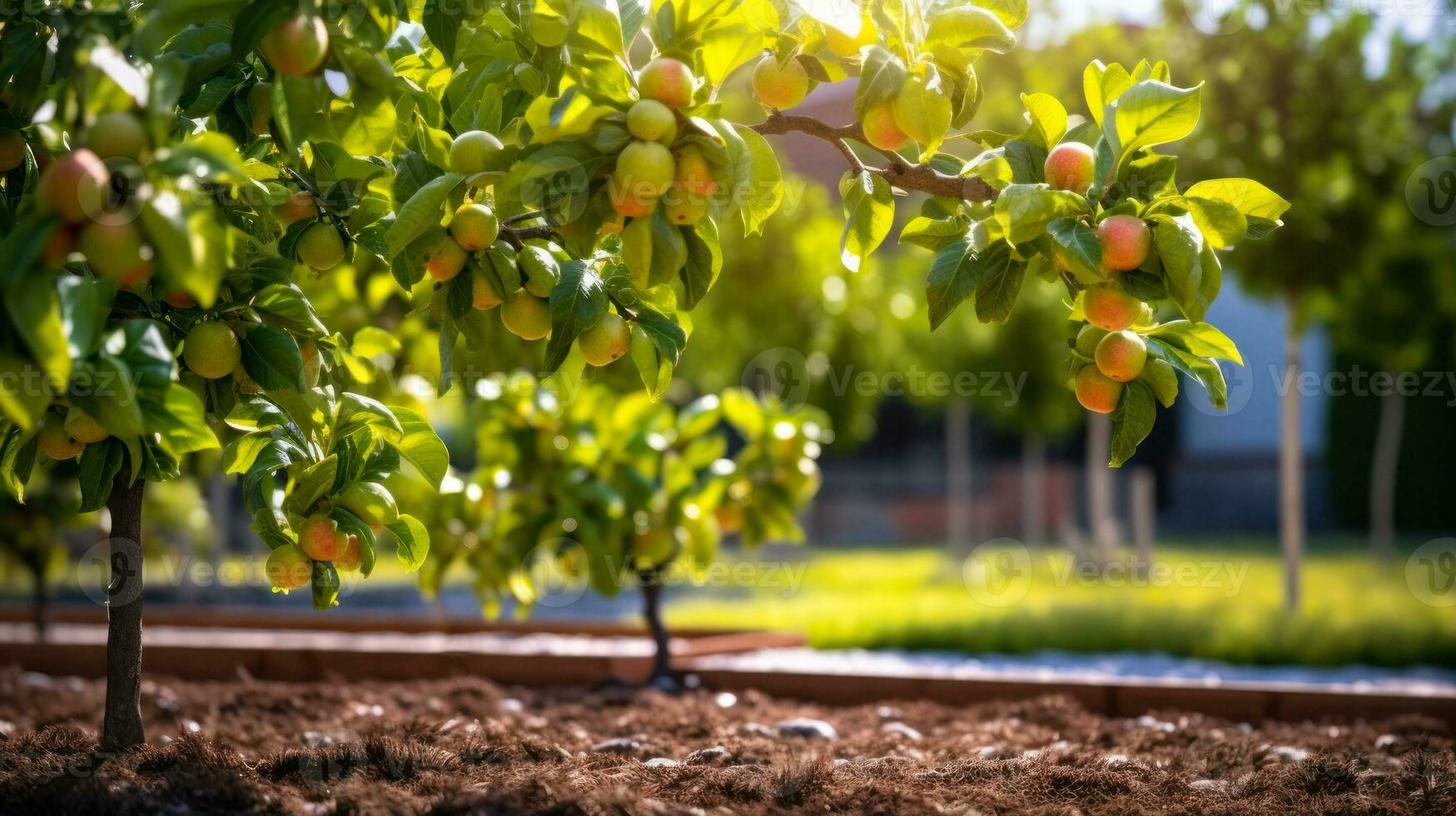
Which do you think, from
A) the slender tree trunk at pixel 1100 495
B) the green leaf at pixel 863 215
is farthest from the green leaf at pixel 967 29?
the slender tree trunk at pixel 1100 495

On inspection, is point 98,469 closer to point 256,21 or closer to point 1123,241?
point 256,21

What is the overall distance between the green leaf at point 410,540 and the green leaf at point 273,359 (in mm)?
294

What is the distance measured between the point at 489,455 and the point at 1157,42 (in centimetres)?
446

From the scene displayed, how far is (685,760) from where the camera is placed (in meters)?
2.00

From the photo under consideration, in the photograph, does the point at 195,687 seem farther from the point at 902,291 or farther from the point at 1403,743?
the point at 902,291

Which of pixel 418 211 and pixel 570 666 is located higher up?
pixel 418 211

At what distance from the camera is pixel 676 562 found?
11.4ft

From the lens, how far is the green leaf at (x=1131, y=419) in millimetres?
1514

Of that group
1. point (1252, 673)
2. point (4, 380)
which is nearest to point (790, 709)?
point (4, 380)

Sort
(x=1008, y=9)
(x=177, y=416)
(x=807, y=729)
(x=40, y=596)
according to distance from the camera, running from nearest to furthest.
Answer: (x=177, y=416), (x=1008, y=9), (x=807, y=729), (x=40, y=596)

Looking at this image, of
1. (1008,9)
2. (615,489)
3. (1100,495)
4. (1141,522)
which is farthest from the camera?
(1100,495)

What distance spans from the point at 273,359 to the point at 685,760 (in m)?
0.96

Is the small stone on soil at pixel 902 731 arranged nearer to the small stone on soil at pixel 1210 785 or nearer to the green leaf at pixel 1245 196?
the small stone on soil at pixel 1210 785

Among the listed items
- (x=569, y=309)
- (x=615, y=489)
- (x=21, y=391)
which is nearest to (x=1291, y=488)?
(x=615, y=489)
